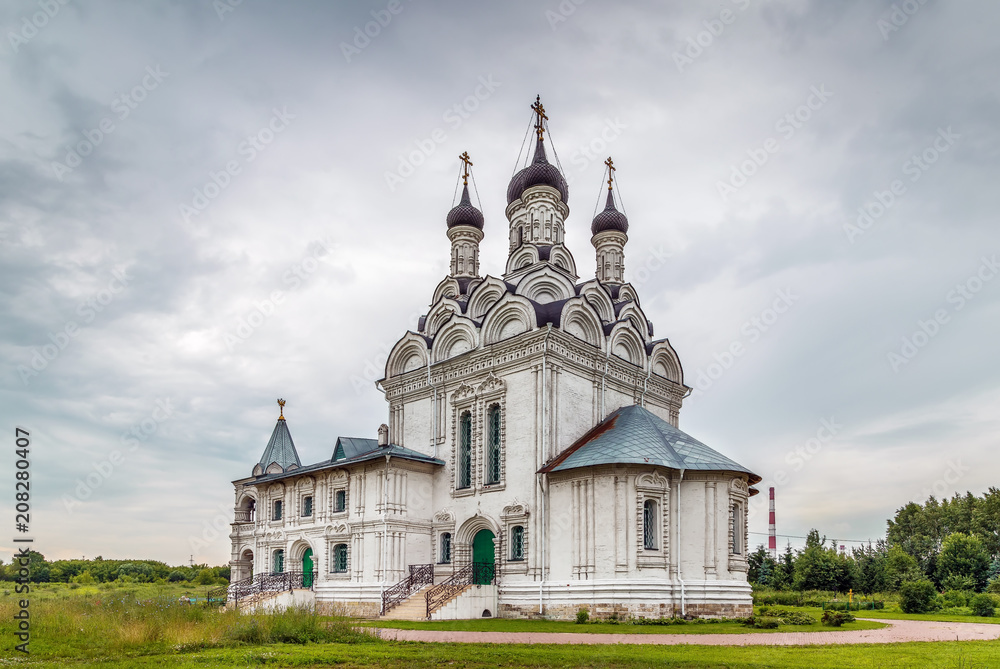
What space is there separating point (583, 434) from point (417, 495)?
228 inches

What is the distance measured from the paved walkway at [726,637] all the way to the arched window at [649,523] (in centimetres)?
522

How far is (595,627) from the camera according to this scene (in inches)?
680

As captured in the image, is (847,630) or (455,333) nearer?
(847,630)

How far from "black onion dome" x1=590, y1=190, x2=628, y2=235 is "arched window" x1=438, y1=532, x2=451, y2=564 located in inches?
543

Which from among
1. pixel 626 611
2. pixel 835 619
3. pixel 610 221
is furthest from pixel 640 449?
pixel 610 221

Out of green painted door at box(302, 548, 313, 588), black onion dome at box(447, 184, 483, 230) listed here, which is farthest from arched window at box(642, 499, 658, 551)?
black onion dome at box(447, 184, 483, 230)

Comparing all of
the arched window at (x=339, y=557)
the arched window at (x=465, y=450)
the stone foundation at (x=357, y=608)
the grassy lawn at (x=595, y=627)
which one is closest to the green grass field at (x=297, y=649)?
the grassy lawn at (x=595, y=627)

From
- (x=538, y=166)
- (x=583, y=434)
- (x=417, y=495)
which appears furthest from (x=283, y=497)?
(x=538, y=166)

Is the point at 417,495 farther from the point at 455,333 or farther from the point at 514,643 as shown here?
the point at 514,643

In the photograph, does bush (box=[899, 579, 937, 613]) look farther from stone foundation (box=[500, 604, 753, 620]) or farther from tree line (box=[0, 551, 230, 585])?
tree line (box=[0, 551, 230, 585])

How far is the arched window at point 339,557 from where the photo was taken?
25359 millimetres

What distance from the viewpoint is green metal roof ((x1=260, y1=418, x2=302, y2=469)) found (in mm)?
32156

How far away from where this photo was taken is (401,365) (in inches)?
1107

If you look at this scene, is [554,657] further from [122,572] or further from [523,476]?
[122,572]
